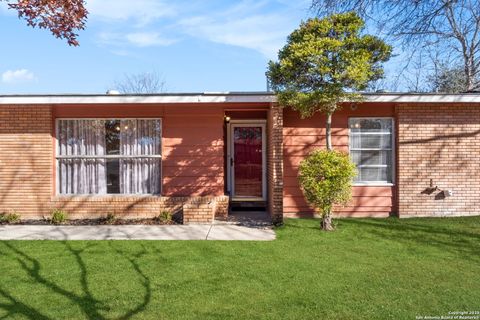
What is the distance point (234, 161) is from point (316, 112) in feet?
9.71

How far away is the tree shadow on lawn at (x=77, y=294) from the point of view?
3.77 metres

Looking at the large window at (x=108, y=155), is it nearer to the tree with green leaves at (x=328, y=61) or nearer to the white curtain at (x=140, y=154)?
the white curtain at (x=140, y=154)

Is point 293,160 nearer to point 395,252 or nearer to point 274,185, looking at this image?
point 274,185

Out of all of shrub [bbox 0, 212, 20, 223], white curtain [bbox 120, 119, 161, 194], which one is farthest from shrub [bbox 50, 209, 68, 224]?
white curtain [bbox 120, 119, 161, 194]

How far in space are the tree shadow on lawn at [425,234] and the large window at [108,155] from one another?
4.71 m

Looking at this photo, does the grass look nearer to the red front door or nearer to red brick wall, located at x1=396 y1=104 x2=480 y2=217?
red brick wall, located at x1=396 y1=104 x2=480 y2=217

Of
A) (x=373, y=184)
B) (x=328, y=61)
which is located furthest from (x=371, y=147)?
(x=328, y=61)

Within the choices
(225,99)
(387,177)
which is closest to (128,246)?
(225,99)

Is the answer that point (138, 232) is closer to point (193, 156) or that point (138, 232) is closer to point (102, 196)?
point (102, 196)

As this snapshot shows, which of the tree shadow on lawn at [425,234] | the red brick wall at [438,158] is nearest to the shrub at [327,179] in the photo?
the tree shadow on lawn at [425,234]

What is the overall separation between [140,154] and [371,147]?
552 cm

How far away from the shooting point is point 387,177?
9125 mm

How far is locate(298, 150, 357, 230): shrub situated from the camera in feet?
23.4

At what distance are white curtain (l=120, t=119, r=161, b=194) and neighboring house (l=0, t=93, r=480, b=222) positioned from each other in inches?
0.9
